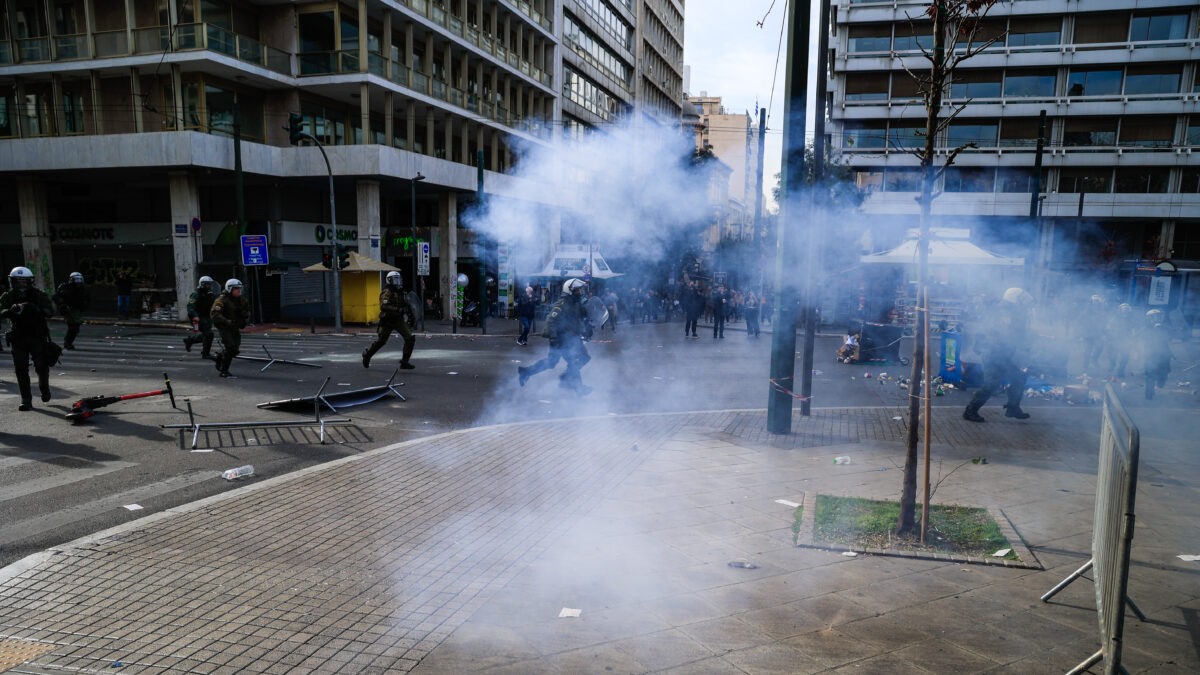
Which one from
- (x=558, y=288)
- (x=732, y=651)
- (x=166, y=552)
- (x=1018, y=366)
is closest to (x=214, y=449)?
(x=166, y=552)

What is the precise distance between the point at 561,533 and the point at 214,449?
4334mm

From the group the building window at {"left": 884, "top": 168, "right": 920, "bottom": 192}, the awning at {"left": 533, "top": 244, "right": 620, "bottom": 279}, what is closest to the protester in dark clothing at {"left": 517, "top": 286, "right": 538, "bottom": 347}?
the awning at {"left": 533, "top": 244, "right": 620, "bottom": 279}

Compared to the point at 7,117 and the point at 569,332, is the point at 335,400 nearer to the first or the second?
the point at 569,332

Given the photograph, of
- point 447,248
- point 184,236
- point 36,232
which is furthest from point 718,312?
point 36,232

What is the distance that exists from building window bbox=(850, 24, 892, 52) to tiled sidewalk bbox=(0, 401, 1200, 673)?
119 ft

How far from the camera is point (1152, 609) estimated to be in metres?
3.89

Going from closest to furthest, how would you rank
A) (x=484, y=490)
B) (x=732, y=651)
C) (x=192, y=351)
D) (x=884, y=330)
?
(x=732, y=651) < (x=484, y=490) < (x=884, y=330) < (x=192, y=351)

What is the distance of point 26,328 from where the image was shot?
A: 8.79 metres

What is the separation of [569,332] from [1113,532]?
7565mm

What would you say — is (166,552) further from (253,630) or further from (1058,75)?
(1058,75)

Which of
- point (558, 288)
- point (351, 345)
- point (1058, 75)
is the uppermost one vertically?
point (1058, 75)

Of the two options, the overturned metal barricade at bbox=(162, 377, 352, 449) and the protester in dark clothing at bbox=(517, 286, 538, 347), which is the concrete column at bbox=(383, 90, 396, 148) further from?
the overturned metal barricade at bbox=(162, 377, 352, 449)

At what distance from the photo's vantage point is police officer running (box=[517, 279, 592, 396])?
→ 1016 centimetres

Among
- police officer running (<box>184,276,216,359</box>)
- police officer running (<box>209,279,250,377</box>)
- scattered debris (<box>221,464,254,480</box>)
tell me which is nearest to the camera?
scattered debris (<box>221,464,254,480</box>)
